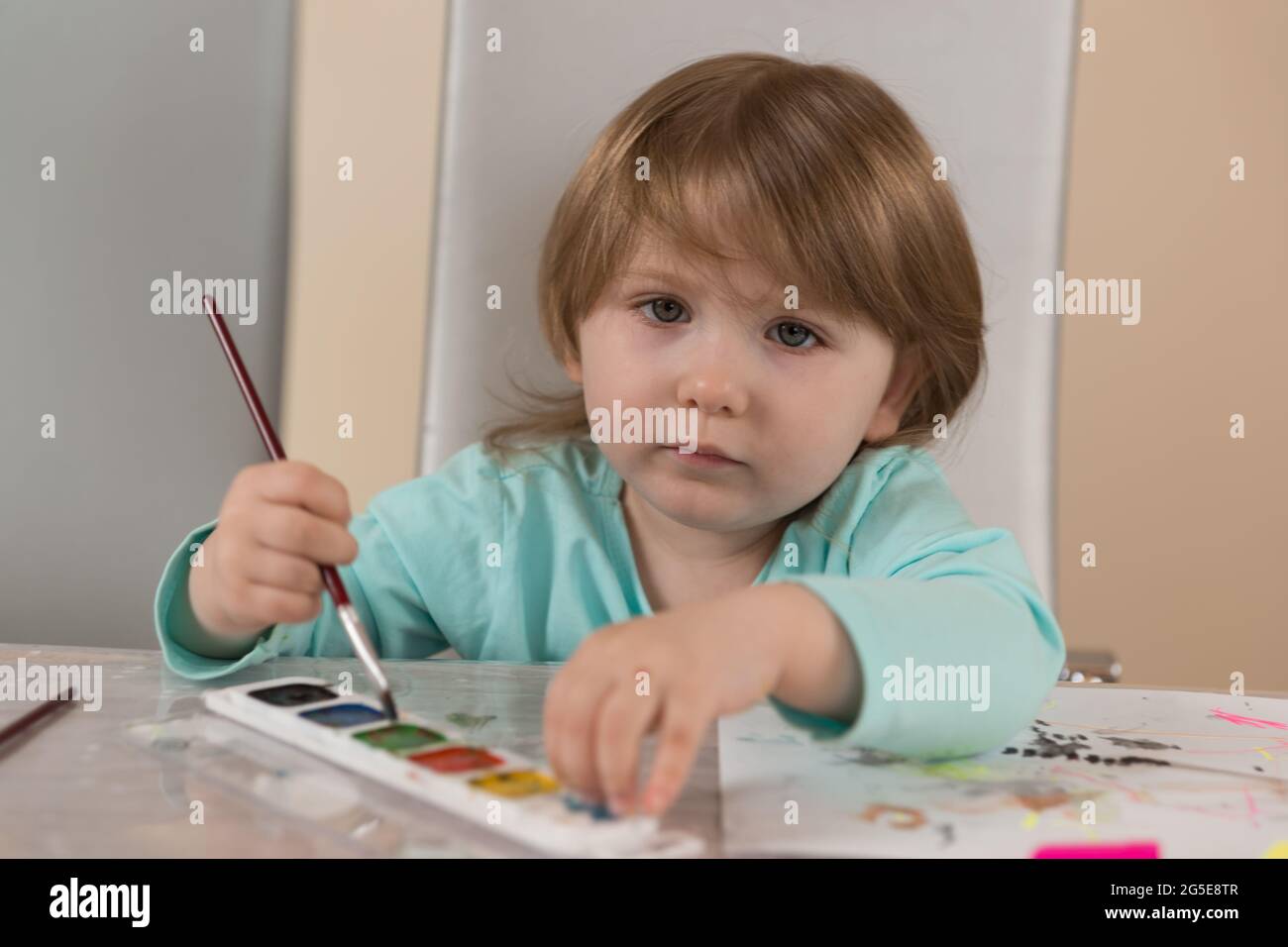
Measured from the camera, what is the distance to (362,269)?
3.58ft

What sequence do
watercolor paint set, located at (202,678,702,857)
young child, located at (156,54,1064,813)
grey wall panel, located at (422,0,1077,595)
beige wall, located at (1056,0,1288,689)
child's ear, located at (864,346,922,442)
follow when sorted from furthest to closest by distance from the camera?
beige wall, located at (1056,0,1288,689), grey wall panel, located at (422,0,1077,595), child's ear, located at (864,346,922,442), young child, located at (156,54,1064,813), watercolor paint set, located at (202,678,702,857)

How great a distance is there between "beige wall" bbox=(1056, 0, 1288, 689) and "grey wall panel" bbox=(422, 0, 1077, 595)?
1.41 feet

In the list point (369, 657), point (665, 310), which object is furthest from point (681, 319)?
point (369, 657)

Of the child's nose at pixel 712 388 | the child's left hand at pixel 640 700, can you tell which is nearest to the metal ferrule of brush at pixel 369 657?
the child's left hand at pixel 640 700

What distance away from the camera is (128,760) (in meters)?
0.52

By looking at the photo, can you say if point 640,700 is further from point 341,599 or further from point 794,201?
point 794,201

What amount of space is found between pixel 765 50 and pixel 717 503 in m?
0.44

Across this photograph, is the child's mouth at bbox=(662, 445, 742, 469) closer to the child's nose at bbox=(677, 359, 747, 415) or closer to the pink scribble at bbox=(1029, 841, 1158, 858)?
the child's nose at bbox=(677, 359, 747, 415)

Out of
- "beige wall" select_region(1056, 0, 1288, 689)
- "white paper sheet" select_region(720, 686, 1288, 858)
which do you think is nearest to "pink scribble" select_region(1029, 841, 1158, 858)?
"white paper sheet" select_region(720, 686, 1288, 858)

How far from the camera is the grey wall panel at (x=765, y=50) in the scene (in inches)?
39.9

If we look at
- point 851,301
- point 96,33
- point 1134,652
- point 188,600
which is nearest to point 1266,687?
point 1134,652

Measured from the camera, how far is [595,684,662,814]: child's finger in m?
0.43

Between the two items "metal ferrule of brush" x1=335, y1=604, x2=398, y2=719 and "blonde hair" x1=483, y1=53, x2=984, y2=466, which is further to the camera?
"blonde hair" x1=483, y1=53, x2=984, y2=466
